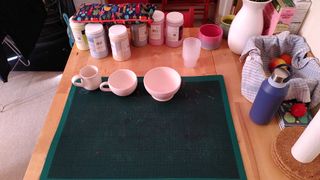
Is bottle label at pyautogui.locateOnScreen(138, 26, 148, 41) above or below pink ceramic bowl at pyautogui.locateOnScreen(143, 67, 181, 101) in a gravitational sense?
above

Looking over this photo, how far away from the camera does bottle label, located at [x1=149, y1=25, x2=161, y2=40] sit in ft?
2.76

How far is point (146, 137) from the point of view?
24.7 inches

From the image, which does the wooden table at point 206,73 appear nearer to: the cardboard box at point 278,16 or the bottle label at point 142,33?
the bottle label at point 142,33

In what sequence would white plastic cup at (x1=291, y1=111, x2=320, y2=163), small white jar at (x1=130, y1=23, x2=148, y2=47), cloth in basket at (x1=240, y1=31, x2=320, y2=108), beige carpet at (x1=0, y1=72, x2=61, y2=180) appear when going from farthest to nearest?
1. beige carpet at (x1=0, y1=72, x2=61, y2=180)
2. small white jar at (x1=130, y1=23, x2=148, y2=47)
3. cloth in basket at (x1=240, y1=31, x2=320, y2=108)
4. white plastic cup at (x1=291, y1=111, x2=320, y2=163)

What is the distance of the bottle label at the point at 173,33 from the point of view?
32.8 inches

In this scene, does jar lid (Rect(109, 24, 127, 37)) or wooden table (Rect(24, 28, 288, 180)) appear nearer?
wooden table (Rect(24, 28, 288, 180))

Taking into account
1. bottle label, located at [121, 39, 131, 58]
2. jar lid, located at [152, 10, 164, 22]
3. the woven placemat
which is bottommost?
the woven placemat

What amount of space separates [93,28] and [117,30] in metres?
0.08

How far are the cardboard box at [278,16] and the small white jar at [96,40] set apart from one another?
1.81 ft

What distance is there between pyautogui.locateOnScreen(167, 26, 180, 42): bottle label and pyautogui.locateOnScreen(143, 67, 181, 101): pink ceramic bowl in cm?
16

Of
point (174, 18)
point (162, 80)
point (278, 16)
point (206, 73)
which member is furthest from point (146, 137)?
point (278, 16)

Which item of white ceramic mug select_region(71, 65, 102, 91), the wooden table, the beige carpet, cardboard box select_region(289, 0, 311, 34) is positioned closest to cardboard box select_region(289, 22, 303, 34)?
cardboard box select_region(289, 0, 311, 34)

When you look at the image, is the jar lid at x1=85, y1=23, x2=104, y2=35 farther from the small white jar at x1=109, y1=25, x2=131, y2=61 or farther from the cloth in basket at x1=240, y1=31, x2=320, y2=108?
the cloth in basket at x1=240, y1=31, x2=320, y2=108

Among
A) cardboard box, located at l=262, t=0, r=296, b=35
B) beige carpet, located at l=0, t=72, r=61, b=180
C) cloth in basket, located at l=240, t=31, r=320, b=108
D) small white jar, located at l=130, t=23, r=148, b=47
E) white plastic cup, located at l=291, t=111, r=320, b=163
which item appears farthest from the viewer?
beige carpet, located at l=0, t=72, r=61, b=180
